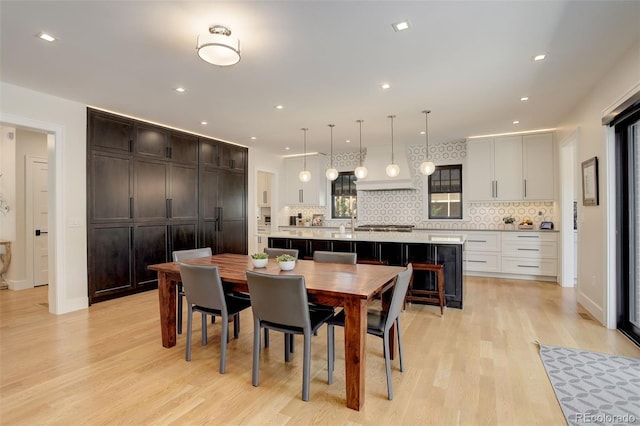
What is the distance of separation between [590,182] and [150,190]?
5.96 m

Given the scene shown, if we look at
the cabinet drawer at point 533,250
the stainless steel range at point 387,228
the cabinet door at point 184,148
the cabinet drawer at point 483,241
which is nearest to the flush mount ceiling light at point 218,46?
the cabinet door at point 184,148

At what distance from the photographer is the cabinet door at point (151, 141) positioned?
5.09m

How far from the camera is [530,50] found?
9.68ft

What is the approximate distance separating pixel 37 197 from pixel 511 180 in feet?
27.6

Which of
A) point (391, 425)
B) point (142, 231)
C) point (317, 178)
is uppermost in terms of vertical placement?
point (317, 178)

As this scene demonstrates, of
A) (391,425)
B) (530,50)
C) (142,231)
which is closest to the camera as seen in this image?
(391,425)

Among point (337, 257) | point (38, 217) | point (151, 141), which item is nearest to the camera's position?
point (337, 257)

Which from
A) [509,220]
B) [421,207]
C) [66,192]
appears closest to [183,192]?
[66,192]

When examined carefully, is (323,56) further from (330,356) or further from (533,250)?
(533,250)

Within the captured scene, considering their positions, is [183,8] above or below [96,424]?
above

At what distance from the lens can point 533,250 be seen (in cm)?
583

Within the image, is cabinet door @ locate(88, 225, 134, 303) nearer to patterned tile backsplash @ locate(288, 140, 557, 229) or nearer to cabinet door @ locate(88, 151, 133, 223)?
cabinet door @ locate(88, 151, 133, 223)

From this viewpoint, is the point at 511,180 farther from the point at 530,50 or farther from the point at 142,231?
the point at 142,231

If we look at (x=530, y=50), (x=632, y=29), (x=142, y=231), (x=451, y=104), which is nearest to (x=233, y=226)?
(x=142, y=231)
